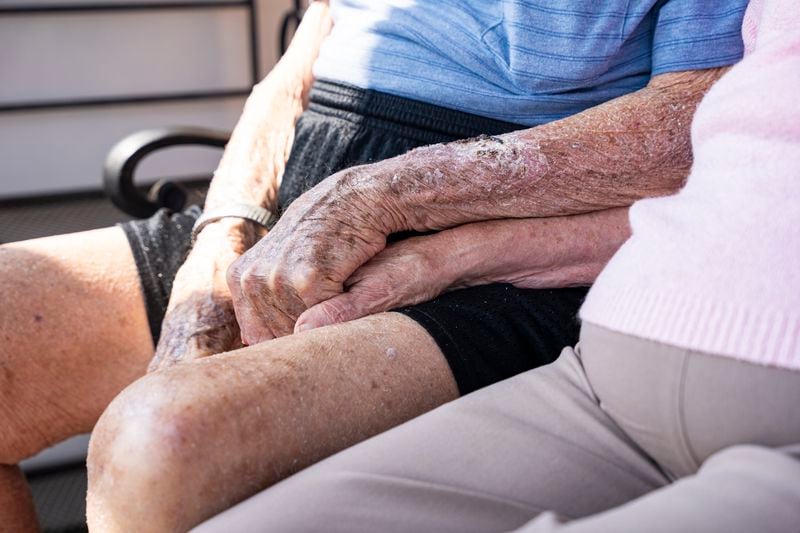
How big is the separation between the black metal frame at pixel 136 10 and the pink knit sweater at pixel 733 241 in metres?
3.53

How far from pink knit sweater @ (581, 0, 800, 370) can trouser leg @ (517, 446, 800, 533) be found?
9cm

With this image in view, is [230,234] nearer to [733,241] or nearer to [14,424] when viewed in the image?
[14,424]

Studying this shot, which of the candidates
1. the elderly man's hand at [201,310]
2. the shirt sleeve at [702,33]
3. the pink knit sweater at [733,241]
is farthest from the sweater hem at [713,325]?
the elderly man's hand at [201,310]

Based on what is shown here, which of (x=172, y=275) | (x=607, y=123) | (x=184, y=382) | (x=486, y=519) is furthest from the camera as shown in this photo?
(x=172, y=275)

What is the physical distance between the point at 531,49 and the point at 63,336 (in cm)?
77

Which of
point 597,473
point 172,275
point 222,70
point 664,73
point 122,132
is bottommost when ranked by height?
point 122,132

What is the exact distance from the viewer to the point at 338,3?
144 centimetres

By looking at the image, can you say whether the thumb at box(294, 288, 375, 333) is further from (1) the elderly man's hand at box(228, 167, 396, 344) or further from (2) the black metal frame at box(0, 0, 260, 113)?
(2) the black metal frame at box(0, 0, 260, 113)

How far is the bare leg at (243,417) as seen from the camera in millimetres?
787

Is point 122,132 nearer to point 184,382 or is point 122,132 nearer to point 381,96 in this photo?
point 381,96

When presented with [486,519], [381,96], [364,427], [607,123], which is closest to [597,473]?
[486,519]

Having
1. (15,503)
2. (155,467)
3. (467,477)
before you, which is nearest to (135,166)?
(15,503)

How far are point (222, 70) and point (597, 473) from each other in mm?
3956

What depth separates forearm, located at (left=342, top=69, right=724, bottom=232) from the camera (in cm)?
108
